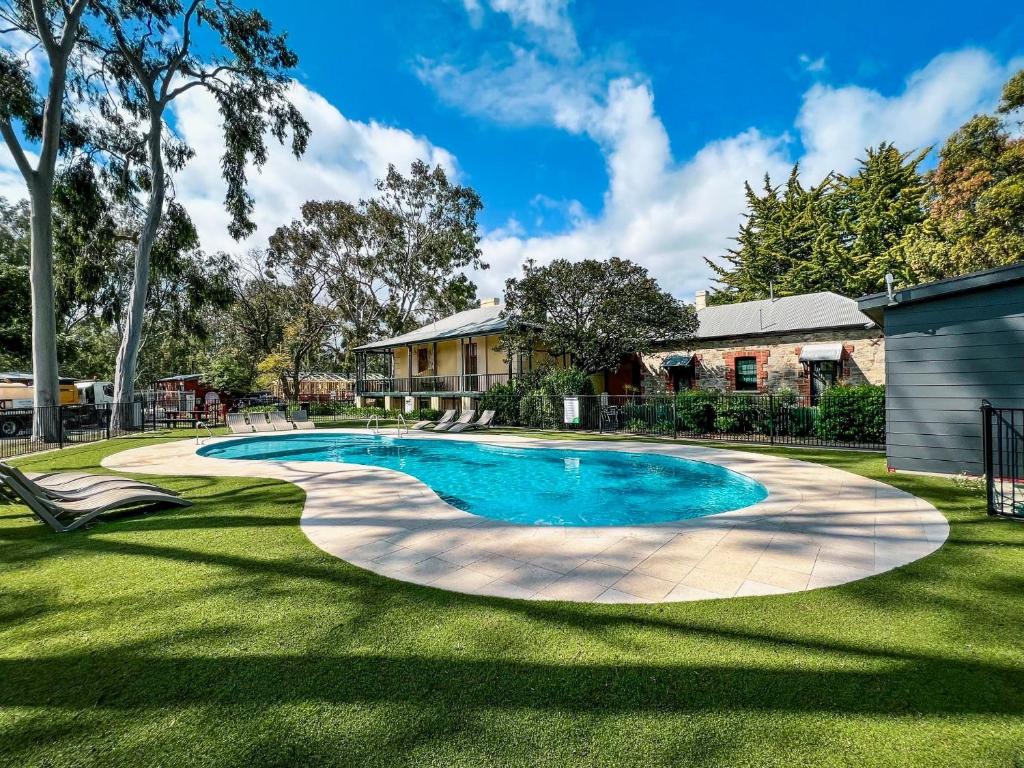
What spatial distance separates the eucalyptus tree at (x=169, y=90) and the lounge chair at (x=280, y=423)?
17.7ft

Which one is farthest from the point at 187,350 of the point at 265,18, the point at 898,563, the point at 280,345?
the point at 898,563

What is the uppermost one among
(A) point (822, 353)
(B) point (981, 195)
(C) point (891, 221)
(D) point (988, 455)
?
(C) point (891, 221)

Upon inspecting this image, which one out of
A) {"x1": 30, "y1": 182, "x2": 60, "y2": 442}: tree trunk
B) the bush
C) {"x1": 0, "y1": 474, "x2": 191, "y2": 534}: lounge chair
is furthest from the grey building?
{"x1": 30, "y1": 182, "x2": 60, "y2": 442}: tree trunk

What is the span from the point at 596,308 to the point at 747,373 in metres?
7.08

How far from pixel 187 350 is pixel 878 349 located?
42.5 metres

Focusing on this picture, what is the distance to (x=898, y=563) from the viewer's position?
12.4ft

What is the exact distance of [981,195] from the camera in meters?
14.3

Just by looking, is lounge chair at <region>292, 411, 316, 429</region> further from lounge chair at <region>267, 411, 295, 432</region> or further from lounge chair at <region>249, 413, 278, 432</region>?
lounge chair at <region>249, 413, 278, 432</region>

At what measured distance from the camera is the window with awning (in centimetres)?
1529

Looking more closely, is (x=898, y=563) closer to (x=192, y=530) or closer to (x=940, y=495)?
(x=940, y=495)

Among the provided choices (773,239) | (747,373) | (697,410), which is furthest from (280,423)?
(773,239)

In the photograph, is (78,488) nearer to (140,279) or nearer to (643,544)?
(643,544)

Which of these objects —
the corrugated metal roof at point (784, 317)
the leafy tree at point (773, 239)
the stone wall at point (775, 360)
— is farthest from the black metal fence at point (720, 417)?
the leafy tree at point (773, 239)

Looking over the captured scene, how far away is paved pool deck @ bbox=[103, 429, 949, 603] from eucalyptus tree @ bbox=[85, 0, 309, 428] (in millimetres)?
16655
